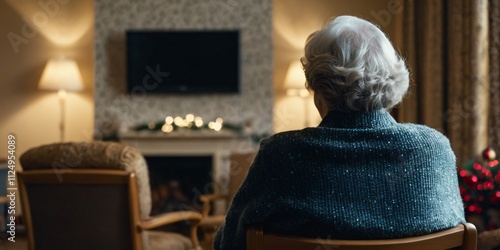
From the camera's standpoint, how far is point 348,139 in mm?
1574

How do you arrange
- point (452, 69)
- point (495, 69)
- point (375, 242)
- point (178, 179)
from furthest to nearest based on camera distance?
point (178, 179), point (452, 69), point (495, 69), point (375, 242)

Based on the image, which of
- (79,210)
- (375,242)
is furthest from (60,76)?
(375,242)

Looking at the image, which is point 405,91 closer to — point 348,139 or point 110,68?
point 348,139

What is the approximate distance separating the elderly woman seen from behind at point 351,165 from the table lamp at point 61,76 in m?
5.36

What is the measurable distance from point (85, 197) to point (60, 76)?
3.91 meters

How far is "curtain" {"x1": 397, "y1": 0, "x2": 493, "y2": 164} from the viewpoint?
15.0 ft

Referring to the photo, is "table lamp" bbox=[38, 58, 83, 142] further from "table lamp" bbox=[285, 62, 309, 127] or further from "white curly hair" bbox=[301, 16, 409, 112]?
"white curly hair" bbox=[301, 16, 409, 112]

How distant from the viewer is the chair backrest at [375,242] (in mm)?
1445

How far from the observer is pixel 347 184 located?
1536mm

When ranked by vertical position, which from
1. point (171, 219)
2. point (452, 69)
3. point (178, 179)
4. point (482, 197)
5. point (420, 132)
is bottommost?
point (178, 179)

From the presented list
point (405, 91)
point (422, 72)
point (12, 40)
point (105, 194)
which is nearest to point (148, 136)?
point (12, 40)

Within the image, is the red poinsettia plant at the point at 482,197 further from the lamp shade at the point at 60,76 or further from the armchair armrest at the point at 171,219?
the lamp shade at the point at 60,76

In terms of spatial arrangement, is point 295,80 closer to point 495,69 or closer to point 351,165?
point 495,69

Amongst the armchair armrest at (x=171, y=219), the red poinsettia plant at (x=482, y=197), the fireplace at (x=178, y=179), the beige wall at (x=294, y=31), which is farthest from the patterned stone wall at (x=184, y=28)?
the red poinsettia plant at (x=482, y=197)
